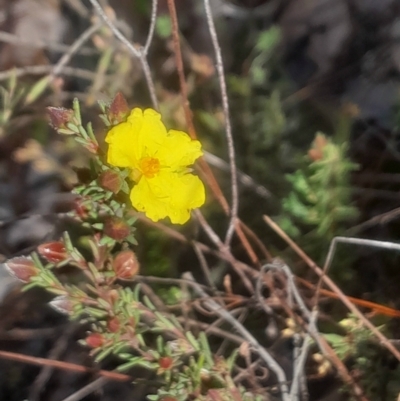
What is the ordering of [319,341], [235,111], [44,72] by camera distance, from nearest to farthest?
[319,341]
[235,111]
[44,72]

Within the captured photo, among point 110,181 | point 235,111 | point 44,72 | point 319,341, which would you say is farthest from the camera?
point 44,72

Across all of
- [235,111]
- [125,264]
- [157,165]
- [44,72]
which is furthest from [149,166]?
[44,72]

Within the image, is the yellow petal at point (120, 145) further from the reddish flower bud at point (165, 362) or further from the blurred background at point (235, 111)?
the blurred background at point (235, 111)

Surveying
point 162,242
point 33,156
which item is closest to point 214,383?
point 162,242

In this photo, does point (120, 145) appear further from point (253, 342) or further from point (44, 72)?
point (44, 72)

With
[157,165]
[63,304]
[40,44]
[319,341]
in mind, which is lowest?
[319,341]

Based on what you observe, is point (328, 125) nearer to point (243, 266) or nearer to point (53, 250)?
point (243, 266)
